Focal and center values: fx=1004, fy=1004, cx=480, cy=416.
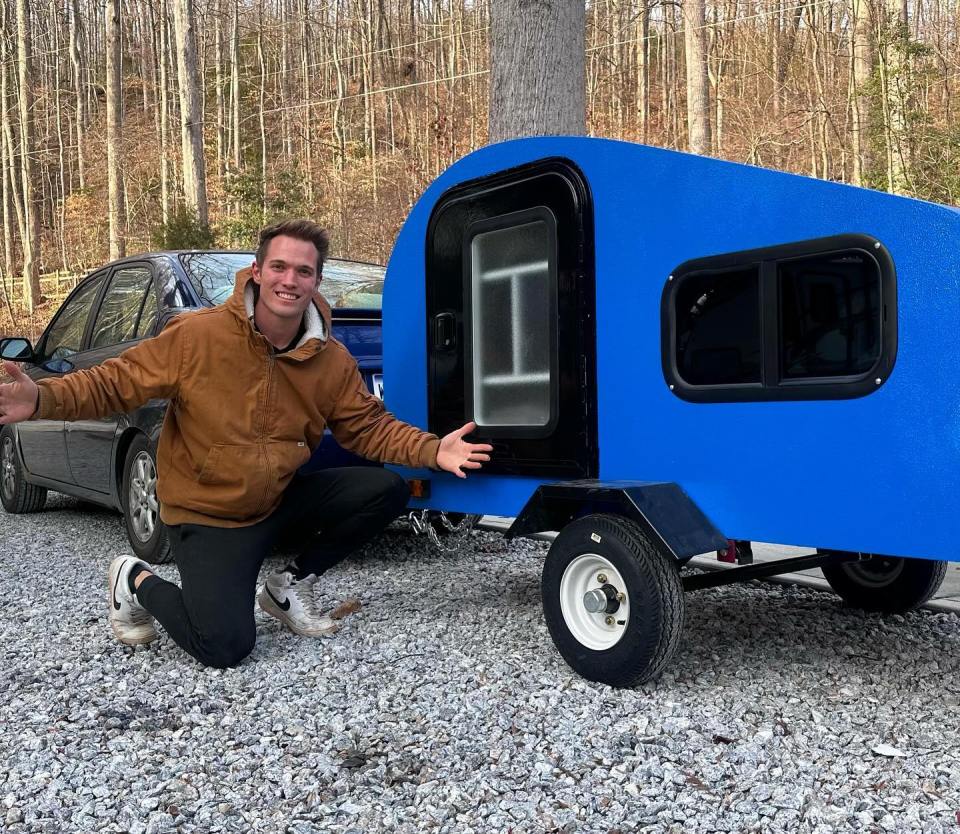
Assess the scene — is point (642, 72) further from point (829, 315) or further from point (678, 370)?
point (829, 315)

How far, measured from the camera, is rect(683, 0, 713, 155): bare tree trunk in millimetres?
17984

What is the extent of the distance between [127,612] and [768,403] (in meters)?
2.57

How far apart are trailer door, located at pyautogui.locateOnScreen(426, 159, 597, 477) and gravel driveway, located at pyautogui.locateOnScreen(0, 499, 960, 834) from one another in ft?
2.77

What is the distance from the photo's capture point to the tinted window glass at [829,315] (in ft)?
9.69

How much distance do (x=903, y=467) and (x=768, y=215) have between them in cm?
88

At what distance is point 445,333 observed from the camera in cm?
431

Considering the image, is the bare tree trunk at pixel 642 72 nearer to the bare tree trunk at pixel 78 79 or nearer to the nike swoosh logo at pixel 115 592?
the bare tree trunk at pixel 78 79

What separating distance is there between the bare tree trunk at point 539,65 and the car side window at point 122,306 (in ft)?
8.83

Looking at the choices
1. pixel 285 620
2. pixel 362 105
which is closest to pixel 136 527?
pixel 285 620

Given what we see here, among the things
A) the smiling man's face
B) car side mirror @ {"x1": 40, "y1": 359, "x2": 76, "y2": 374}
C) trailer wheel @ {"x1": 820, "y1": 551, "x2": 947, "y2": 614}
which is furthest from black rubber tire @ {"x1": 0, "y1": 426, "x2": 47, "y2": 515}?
trailer wheel @ {"x1": 820, "y1": 551, "x2": 947, "y2": 614}

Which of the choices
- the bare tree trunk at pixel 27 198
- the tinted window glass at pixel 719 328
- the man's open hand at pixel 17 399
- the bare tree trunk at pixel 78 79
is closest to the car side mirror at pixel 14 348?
the man's open hand at pixel 17 399

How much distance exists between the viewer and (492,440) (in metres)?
4.09

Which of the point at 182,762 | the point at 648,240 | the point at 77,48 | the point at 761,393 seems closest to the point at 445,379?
the point at 648,240

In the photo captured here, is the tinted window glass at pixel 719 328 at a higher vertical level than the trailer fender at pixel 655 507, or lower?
higher
